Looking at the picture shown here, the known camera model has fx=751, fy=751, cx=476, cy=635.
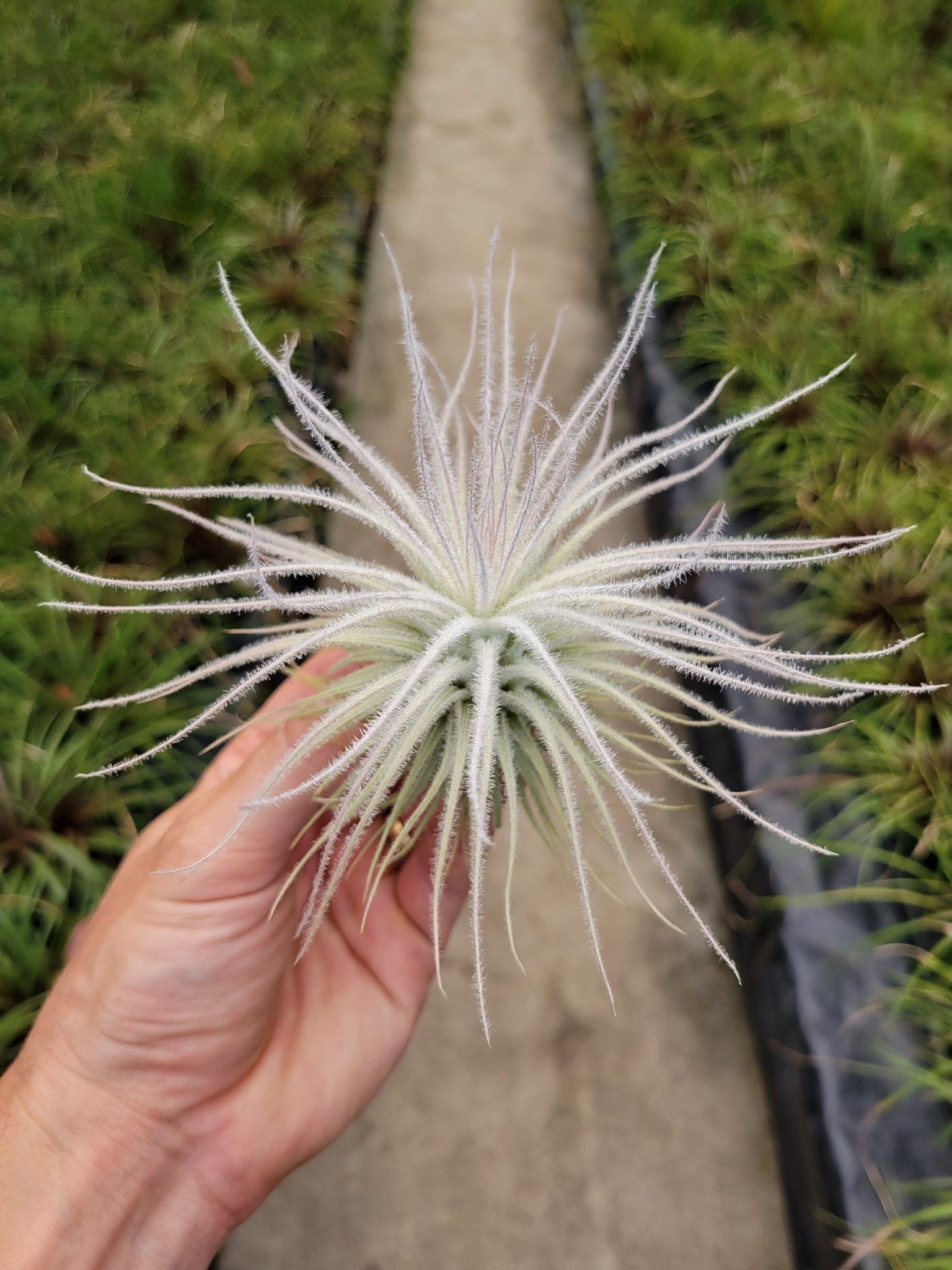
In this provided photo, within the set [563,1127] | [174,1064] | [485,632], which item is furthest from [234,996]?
[563,1127]

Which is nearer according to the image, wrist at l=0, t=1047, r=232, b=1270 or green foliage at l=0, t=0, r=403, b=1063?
wrist at l=0, t=1047, r=232, b=1270

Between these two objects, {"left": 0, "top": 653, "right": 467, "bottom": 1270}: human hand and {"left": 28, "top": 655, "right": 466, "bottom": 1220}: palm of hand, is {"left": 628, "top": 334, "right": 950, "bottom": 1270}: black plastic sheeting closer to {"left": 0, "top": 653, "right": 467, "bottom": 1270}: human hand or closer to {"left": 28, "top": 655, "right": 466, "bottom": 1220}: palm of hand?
{"left": 28, "top": 655, "right": 466, "bottom": 1220}: palm of hand

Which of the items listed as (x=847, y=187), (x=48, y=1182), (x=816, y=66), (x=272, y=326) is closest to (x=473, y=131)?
(x=816, y=66)

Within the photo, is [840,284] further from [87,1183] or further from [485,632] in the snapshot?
[87,1183]

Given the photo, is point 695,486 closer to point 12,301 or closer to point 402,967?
point 402,967

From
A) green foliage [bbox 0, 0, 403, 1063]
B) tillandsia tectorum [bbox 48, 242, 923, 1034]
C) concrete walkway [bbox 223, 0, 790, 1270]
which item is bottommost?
concrete walkway [bbox 223, 0, 790, 1270]

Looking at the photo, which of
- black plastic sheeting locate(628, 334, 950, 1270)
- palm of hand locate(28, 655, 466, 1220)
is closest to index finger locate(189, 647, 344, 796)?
palm of hand locate(28, 655, 466, 1220)

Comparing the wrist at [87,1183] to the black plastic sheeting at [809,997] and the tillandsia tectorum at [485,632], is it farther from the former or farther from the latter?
the black plastic sheeting at [809,997]
